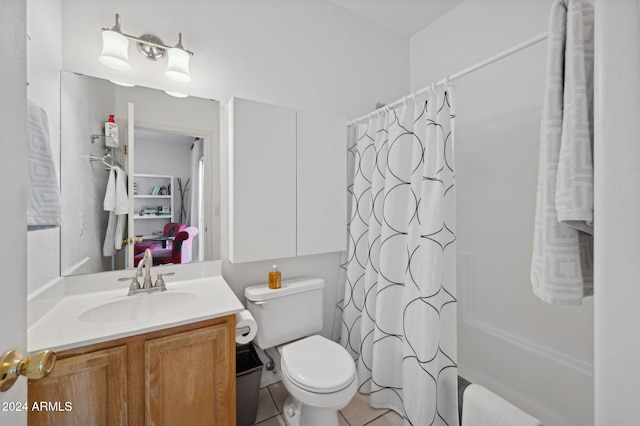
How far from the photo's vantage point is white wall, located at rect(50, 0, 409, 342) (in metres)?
1.30

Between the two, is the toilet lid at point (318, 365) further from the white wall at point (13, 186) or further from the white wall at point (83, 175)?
the white wall at point (83, 175)

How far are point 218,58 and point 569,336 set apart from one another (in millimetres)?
2611

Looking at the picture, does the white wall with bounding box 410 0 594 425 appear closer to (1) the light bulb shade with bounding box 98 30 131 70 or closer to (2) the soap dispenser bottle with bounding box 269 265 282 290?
(2) the soap dispenser bottle with bounding box 269 265 282 290

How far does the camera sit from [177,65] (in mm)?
1379

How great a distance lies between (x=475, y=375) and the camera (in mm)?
1822

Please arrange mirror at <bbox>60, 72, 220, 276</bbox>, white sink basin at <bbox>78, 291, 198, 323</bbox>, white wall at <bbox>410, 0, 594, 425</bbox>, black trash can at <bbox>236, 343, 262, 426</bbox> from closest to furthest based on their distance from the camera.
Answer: white sink basin at <bbox>78, 291, 198, 323</bbox> < mirror at <bbox>60, 72, 220, 276</bbox> < black trash can at <bbox>236, 343, 262, 426</bbox> < white wall at <bbox>410, 0, 594, 425</bbox>

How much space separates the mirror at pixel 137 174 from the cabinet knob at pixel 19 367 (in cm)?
93

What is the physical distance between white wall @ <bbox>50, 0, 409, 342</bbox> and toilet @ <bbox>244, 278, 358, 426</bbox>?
21 centimetres

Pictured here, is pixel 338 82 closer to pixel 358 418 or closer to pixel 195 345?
pixel 195 345

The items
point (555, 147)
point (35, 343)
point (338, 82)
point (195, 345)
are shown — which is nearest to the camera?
point (555, 147)

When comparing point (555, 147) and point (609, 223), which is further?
point (555, 147)

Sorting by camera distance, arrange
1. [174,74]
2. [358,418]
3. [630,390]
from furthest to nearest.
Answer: [358,418] < [174,74] < [630,390]

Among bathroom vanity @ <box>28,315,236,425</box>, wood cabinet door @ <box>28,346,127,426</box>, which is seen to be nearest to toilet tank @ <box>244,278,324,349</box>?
bathroom vanity @ <box>28,315,236,425</box>

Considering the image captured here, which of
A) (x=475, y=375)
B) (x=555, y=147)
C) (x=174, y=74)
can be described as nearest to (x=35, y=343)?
(x=174, y=74)
